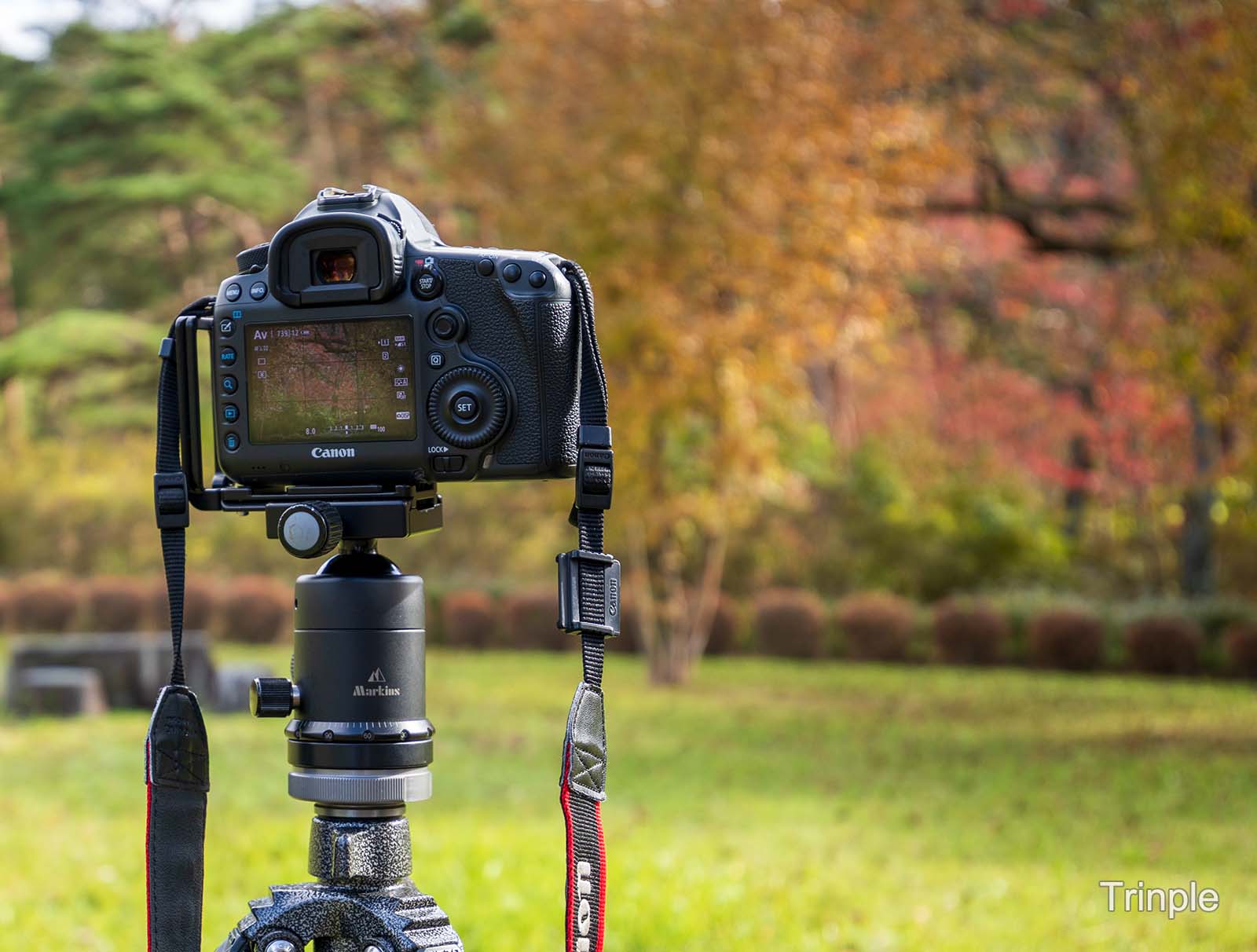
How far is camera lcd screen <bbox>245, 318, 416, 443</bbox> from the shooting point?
2.16 m

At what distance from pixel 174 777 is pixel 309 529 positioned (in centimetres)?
48

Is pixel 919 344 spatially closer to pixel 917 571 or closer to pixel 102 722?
pixel 917 571

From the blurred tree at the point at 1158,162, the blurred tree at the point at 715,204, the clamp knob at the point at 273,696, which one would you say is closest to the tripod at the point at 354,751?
the clamp knob at the point at 273,696

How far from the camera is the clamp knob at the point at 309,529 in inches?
82.7

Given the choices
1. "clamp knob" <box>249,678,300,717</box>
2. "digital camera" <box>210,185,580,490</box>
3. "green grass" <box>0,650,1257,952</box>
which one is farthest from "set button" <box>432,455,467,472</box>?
"green grass" <box>0,650,1257,952</box>

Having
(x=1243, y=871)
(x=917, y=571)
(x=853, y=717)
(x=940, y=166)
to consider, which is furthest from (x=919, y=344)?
(x=1243, y=871)

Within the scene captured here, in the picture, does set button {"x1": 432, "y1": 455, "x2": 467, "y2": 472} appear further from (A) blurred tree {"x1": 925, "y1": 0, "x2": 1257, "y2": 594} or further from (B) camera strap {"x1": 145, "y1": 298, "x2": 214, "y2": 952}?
(A) blurred tree {"x1": 925, "y1": 0, "x2": 1257, "y2": 594}

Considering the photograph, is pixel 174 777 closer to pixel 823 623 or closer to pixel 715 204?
pixel 715 204

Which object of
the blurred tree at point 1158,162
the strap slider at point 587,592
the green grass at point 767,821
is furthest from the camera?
the blurred tree at point 1158,162

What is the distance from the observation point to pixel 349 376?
2166 mm

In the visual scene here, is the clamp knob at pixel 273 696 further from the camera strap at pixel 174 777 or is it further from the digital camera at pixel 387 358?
the digital camera at pixel 387 358

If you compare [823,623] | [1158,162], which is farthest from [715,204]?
[823,623]

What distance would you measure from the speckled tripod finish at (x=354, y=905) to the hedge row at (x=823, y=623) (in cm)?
1302

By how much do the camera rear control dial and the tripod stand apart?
207mm
